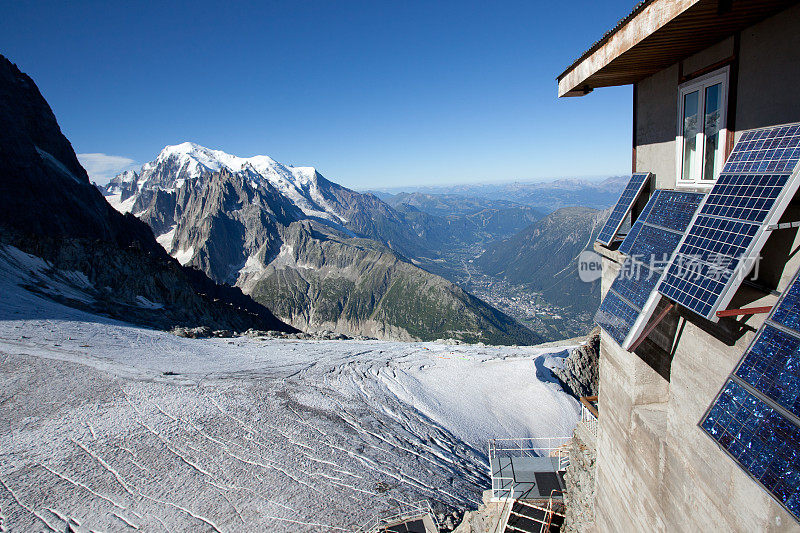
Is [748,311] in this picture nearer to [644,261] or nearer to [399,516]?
[644,261]

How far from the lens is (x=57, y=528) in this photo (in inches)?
498

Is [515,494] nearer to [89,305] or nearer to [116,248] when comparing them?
[89,305]

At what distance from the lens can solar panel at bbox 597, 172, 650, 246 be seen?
8.67 meters

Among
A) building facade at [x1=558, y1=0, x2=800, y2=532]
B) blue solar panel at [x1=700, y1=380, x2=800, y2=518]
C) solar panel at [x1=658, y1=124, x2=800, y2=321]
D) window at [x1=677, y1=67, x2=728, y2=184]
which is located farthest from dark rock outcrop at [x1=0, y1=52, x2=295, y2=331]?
blue solar panel at [x1=700, y1=380, x2=800, y2=518]

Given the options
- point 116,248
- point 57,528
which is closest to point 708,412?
point 57,528

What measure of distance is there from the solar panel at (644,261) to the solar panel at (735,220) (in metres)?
0.57

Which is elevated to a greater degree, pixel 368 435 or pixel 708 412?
pixel 708 412

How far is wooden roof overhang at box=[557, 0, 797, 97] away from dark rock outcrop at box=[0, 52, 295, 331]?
4206 cm

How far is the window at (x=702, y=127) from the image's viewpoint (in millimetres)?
6246

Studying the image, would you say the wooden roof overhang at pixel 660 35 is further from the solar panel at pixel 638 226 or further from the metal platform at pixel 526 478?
the metal platform at pixel 526 478

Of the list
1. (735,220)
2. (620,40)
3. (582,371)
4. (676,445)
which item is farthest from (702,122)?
(582,371)

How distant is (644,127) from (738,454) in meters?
7.36

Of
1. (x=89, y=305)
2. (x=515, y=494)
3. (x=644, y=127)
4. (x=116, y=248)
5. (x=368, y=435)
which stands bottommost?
(x=368, y=435)

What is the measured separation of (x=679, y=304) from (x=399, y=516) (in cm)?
1409
